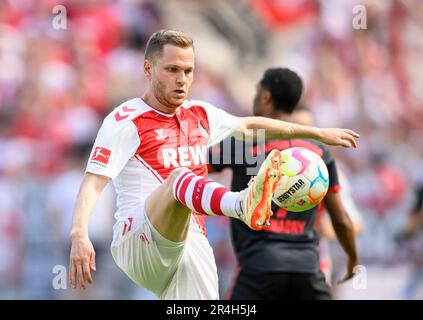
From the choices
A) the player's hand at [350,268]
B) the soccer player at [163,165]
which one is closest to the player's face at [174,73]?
the soccer player at [163,165]

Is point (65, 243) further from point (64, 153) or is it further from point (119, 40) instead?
point (119, 40)

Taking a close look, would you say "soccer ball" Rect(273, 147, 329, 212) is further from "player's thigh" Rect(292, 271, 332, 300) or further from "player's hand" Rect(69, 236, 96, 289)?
"player's thigh" Rect(292, 271, 332, 300)

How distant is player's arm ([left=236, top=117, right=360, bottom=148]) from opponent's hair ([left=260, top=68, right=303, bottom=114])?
1.07m

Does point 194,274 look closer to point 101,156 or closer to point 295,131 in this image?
point 101,156

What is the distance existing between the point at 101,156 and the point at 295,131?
142 cm

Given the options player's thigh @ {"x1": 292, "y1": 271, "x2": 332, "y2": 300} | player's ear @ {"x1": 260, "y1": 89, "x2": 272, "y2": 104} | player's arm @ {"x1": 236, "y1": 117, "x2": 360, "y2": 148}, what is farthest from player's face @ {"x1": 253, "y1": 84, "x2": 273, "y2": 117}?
player's thigh @ {"x1": 292, "y1": 271, "x2": 332, "y2": 300}

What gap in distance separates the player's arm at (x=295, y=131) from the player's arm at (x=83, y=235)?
130cm

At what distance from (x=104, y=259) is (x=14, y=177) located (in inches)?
61.9

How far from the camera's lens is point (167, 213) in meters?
5.84

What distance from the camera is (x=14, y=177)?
1140 centimetres

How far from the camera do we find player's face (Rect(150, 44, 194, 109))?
6.09 metres

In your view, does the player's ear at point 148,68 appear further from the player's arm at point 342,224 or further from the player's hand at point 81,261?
the player's arm at point 342,224
